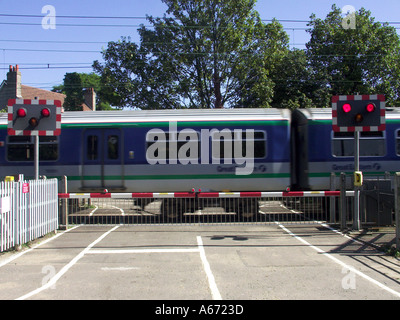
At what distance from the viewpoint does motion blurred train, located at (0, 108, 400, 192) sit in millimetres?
11914

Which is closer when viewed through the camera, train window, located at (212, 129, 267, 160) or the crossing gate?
the crossing gate

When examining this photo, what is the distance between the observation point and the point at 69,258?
7379 mm

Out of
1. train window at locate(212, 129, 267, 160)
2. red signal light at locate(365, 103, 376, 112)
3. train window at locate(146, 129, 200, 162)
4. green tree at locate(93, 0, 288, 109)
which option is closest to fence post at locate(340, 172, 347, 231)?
red signal light at locate(365, 103, 376, 112)

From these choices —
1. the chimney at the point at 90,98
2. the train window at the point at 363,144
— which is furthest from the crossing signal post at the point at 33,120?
the chimney at the point at 90,98

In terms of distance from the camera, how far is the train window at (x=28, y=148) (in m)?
12.1

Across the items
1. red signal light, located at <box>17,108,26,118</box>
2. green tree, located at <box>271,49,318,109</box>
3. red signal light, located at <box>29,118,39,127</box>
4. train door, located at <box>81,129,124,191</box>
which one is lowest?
train door, located at <box>81,129,124,191</box>

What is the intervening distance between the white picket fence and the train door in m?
2.08

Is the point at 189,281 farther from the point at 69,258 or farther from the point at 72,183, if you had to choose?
the point at 72,183

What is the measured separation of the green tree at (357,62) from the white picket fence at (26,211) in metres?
A: 20.4

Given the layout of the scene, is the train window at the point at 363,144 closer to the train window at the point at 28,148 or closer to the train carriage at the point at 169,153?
the train carriage at the point at 169,153

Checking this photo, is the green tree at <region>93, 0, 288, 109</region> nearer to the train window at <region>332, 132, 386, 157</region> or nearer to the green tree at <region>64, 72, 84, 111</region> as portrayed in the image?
the train window at <region>332, 132, 386, 157</region>

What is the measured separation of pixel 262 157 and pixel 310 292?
6.93 meters
